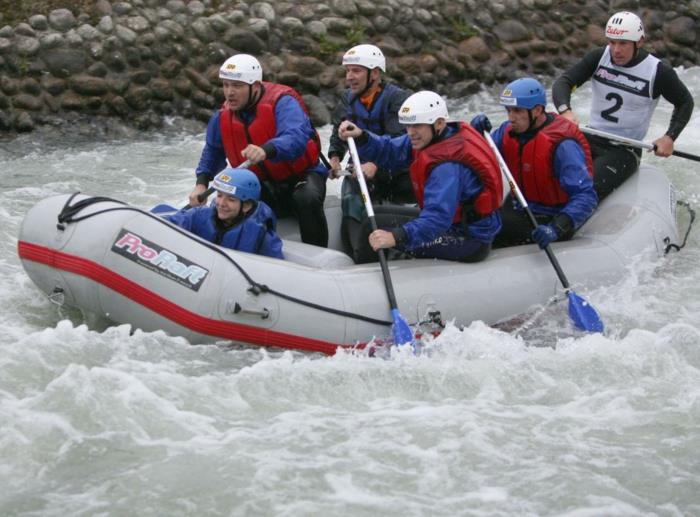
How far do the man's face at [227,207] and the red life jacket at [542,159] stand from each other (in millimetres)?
1994

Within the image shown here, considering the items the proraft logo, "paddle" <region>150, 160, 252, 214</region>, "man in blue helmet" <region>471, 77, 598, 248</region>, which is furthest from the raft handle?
"man in blue helmet" <region>471, 77, 598, 248</region>

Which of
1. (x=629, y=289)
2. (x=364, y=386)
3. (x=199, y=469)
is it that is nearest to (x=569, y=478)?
(x=364, y=386)

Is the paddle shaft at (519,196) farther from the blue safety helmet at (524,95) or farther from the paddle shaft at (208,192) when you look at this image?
the paddle shaft at (208,192)

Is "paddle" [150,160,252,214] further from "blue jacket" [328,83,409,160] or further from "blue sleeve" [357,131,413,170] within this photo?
"blue jacket" [328,83,409,160]

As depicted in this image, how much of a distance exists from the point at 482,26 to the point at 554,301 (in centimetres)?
687

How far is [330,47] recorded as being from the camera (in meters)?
12.9

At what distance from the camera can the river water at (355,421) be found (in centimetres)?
Result: 574

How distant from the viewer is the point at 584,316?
294 inches

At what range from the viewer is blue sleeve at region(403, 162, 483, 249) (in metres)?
7.23

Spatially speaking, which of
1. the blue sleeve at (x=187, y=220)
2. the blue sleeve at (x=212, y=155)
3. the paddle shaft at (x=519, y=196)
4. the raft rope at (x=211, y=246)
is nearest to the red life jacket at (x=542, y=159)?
the paddle shaft at (x=519, y=196)

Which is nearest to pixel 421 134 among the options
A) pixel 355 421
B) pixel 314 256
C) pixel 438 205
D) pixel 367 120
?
pixel 438 205

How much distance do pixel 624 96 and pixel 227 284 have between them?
145 inches

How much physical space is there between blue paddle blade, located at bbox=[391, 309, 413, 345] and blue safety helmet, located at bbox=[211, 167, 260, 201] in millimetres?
1113

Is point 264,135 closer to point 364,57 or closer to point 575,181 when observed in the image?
point 364,57
